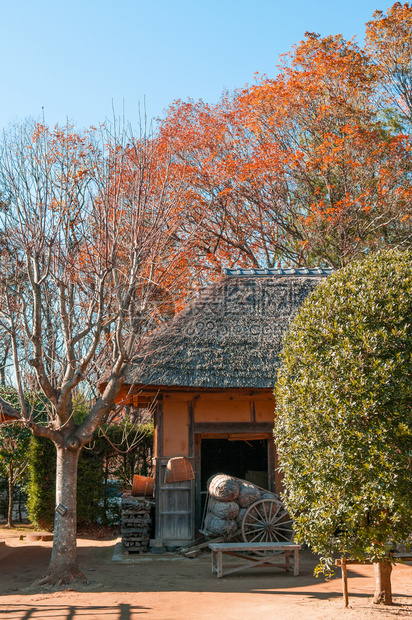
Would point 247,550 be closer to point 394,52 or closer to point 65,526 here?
point 65,526

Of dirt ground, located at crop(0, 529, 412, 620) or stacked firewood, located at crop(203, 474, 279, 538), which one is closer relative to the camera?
dirt ground, located at crop(0, 529, 412, 620)

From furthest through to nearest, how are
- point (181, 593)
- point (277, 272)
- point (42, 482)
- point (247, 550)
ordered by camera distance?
point (277, 272), point (42, 482), point (247, 550), point (181, 593)

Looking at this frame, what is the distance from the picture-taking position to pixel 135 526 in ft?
32.4

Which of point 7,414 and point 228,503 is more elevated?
point 7,414

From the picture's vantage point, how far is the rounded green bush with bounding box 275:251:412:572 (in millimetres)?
5176

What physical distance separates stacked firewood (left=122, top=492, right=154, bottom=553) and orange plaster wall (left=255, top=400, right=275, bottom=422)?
2703 millimetres

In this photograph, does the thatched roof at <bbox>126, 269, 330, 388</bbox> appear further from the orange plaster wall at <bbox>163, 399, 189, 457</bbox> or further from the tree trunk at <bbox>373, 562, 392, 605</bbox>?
the tree trunk at <bbox>373, 562, 392, 605</bbox>

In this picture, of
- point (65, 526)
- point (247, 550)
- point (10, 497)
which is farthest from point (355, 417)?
point (10, 497)

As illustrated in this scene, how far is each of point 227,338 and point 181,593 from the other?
482cm

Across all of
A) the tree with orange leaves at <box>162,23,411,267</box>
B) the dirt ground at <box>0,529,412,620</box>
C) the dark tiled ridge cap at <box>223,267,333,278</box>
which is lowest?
the dirt ground at <box>0,529,412,620</box>

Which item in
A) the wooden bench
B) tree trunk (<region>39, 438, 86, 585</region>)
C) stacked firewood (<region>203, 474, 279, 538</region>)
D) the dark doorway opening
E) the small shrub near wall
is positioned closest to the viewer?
tree trunk (<region>39, 438, 86, 585</region>)

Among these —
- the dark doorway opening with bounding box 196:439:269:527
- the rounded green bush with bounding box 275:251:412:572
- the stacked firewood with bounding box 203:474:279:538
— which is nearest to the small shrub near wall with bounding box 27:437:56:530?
the dark doorway opening with bounding box 196:439:269:527

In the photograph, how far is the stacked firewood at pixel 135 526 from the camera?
9836 mm

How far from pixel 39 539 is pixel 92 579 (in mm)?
4288
